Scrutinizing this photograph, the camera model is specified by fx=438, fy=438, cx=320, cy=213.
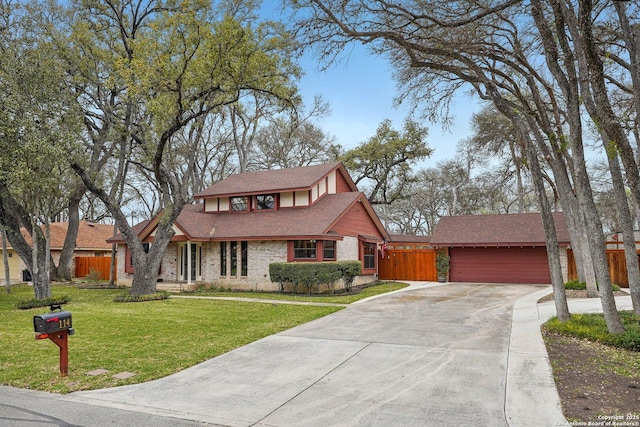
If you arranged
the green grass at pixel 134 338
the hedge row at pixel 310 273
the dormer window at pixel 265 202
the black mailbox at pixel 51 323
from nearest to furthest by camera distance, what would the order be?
the black mailbox at pixel 51 323
the green grass at pixel 134 338
the hedge row at pixel 310 273
the dormer window at pixel 265 202

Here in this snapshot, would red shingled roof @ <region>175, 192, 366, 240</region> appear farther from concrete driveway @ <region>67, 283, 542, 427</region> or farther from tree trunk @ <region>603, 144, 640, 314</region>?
tree trunk @ <region>603, 144, 640, 314</region>

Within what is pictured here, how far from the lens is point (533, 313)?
1133 centimetres

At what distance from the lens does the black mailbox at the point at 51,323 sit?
569 cm

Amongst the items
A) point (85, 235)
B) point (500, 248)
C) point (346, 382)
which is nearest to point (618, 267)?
point (500, 248)

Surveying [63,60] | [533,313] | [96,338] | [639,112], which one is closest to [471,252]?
[533,313]

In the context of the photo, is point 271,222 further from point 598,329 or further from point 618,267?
point 618,267

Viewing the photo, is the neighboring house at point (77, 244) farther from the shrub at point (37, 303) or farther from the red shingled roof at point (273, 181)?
the shrub at point (37, 303)

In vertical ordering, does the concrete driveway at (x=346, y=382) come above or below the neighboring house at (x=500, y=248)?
below

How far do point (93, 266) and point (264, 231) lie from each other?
55.3ft

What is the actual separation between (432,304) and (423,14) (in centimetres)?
838

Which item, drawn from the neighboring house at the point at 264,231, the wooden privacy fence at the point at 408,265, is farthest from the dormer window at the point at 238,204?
the wooden privacy fence at the point at 408,265

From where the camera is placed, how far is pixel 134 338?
28.6 ft

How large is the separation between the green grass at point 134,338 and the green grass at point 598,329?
5575mm

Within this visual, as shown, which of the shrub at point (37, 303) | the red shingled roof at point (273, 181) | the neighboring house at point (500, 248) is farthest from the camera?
the neighboring house at point (500, 248)
